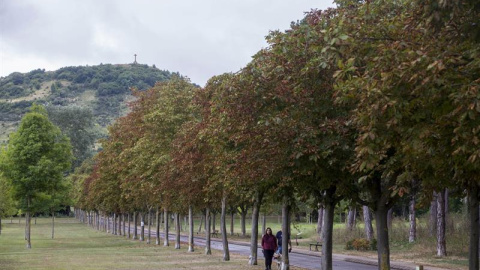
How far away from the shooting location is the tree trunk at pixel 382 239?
15695mm

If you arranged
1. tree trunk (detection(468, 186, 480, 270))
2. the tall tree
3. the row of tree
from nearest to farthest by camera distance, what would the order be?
the row of tree, tree trunk (detection(468, 186, 480, 270)), the tall tree

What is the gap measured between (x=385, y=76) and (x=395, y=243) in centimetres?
3503

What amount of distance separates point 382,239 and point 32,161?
100.0ft

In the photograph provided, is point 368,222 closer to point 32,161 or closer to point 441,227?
point 441,227

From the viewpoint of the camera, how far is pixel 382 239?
1596cm

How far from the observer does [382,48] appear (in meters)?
8.48

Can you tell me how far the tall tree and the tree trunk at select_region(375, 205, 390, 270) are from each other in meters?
28.8

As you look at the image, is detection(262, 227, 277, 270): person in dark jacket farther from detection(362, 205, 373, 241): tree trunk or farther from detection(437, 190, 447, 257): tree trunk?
detection(362, 205, 373, 241): tree trunk

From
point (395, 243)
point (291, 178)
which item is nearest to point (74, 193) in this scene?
point (395, 243)

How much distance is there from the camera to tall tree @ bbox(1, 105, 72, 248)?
40.6 metres

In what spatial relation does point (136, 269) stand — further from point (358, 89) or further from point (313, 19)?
point (358, 89)

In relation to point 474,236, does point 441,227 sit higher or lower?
lower

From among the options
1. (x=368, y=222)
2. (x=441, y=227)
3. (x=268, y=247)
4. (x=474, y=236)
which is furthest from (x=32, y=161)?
(x=474, y=236)

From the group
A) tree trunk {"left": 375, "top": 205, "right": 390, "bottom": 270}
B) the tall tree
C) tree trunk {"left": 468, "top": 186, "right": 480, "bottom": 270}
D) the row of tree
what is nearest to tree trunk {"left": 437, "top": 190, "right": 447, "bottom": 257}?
the row of tree
